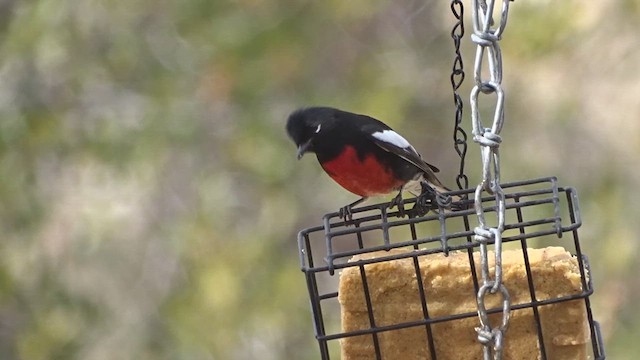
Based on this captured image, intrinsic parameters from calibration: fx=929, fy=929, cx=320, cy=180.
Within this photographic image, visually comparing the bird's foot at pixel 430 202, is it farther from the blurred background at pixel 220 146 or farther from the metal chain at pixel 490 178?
the blurred background at pixel 220 146

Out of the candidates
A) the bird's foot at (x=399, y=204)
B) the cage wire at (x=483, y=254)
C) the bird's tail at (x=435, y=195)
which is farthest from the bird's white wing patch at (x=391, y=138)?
the cage wire at (x=483, y=254)

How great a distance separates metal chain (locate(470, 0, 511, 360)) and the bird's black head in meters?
1.29

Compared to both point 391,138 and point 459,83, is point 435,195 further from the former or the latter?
point 391,138

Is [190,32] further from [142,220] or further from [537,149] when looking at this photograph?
[537,149]

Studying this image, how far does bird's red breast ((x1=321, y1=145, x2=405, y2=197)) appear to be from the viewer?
298 centimetres

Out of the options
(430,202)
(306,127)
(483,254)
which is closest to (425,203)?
(430,202)

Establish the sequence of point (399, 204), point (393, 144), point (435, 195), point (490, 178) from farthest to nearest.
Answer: point (393, 144) < point (399, 204) < point (435, 195) < point (490, 178)

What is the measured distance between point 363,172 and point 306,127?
0.78 feet

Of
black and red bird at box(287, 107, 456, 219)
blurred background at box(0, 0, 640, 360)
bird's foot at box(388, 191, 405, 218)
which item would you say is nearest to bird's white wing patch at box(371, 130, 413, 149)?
black and red bird at box(287, 107, 456, 219)

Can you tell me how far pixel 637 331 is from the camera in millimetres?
5023

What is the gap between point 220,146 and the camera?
17.6 ft

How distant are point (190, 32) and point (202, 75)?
0.27 metres

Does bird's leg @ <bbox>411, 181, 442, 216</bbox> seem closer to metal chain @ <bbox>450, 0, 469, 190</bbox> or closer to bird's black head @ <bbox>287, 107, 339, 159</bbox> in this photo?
metal chain @ <bbox>450, 0, 469, 190</bbox>

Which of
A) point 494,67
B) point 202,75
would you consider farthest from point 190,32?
point 494,67
